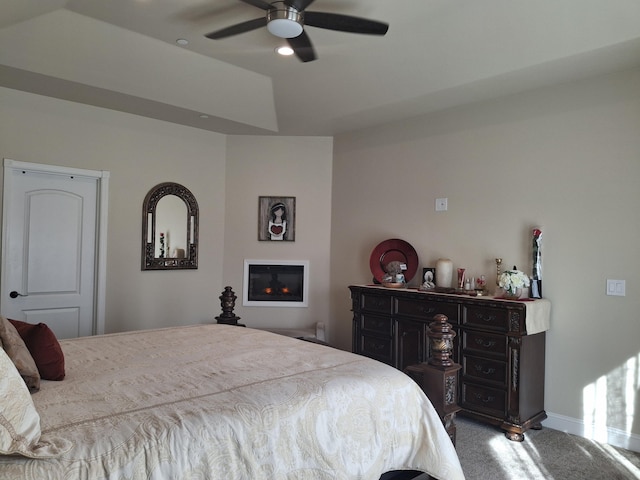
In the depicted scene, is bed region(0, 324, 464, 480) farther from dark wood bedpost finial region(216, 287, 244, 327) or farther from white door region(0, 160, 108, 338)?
white door region(0, 160, 108, 338)

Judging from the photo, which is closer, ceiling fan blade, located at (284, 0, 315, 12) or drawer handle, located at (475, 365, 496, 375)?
ceiling fan blade, located at (284, 0, 315, 12)

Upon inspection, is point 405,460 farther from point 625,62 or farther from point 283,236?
point 283,236

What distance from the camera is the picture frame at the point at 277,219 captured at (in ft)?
18.5

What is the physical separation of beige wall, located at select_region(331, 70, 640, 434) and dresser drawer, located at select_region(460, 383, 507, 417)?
0.54 m

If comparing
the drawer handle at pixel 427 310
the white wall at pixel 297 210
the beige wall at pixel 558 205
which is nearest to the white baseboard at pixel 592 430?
the beige wall at pixel 558 205

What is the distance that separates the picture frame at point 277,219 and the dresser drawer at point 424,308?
193 cm

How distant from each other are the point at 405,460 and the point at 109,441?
47.9 inches

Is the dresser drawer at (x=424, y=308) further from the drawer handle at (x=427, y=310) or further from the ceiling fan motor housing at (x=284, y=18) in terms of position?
the ceiling fan motor housing at (x=284, y=18)

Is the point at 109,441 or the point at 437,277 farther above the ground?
the point at 437,277

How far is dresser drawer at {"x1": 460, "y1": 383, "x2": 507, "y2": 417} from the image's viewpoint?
3.48 metres

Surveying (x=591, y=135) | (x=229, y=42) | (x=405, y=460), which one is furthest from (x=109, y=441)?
(x=591, y=135)

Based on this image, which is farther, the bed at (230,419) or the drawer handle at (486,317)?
the drawer handle at (486,317)

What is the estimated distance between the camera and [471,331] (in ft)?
12.1

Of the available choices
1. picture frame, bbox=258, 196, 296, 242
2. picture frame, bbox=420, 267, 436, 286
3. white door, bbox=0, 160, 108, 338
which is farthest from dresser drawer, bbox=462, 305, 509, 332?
white door, bbox=0, 160, 108, 338
